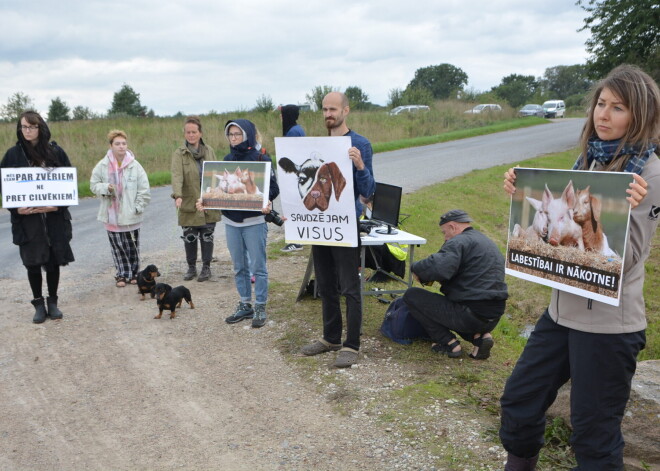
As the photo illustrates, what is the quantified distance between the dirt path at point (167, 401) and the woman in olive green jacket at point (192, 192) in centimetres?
142

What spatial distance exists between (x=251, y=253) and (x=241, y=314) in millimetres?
795

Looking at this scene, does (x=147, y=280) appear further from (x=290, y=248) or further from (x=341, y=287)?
(x=341, y=287)

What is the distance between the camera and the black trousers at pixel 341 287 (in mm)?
5543

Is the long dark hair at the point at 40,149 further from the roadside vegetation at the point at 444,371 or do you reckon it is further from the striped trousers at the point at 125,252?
the roadside vegetation at the point at 444,371

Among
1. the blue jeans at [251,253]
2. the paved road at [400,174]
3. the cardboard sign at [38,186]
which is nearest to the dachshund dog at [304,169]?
the blue jeans at [251,253]

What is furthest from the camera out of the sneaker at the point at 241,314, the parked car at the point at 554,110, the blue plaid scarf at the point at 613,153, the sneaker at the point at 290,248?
the parked car at the point at 554,110

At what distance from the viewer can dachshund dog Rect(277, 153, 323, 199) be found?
5.45 m

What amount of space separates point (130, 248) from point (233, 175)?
99.5 inches

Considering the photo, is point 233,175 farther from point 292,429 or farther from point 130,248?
point 292,429

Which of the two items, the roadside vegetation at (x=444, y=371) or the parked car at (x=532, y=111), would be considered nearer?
the roadside vegetation at (x=444, y=371)

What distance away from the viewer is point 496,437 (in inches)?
167

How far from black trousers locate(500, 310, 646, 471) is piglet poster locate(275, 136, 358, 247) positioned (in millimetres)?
2445

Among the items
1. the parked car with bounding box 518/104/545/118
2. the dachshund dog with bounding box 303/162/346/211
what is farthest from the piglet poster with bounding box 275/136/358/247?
the parked car with bounding box 518/104/545/118

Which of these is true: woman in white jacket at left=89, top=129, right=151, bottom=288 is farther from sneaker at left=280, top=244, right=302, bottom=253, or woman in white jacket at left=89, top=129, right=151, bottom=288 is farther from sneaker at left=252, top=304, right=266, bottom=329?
sneaker at left=280, top=244, right=302, bottom=253
